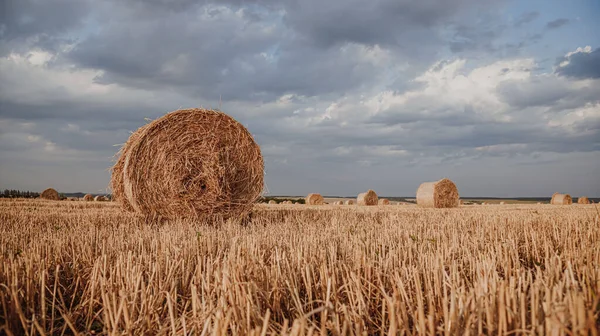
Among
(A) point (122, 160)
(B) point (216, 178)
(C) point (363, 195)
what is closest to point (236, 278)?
(B) point (216, 178)

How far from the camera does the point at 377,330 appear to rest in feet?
6.89

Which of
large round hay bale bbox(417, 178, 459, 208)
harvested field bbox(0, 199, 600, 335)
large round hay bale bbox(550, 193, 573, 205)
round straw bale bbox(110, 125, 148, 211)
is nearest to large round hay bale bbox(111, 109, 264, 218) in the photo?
round straw bale bbox(110, 125, 148, 211)

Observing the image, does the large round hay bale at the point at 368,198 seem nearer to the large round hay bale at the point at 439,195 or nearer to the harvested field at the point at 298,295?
the large round hay bale at the point at 439,195

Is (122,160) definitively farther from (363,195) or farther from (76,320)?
(363,195)

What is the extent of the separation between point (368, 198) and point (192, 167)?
14.7 meters

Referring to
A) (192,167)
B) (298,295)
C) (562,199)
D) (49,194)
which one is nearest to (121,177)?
(192,167)

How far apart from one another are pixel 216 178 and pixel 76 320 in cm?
557

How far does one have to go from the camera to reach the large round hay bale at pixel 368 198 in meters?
21.4

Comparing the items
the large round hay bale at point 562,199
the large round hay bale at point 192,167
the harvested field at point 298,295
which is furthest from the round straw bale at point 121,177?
the large round hay bale at point 562,199

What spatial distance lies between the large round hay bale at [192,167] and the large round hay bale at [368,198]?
534 inches

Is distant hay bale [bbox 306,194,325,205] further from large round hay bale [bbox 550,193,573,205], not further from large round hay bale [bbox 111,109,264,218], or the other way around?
large round hay bale [bbox 111,109,264,218]

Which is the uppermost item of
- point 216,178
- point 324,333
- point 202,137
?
point 202,137

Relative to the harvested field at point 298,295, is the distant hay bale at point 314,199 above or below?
above

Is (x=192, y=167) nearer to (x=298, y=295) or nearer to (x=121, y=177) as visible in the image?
(x=121, y=177)
